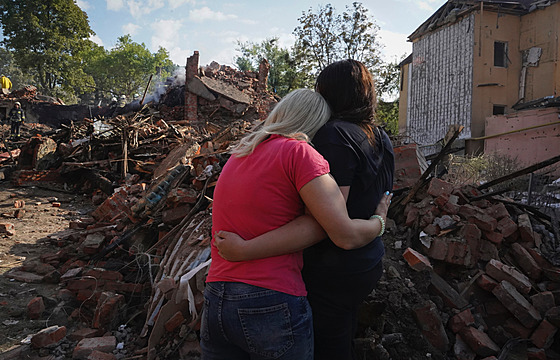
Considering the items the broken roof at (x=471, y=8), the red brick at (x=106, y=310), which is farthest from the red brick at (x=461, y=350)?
the broken roof at (x=471, y=8)

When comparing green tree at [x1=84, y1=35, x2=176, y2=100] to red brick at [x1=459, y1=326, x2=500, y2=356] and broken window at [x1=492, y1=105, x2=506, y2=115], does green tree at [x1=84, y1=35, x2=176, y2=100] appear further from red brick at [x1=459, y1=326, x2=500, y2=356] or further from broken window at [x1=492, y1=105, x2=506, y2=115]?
red brick at [x1=459, y1=326, x2=500, y2=356]

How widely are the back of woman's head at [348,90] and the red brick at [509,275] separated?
220cm

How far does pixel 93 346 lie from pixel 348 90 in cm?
300

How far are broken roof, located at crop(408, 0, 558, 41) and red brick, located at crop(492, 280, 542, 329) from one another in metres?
13.7

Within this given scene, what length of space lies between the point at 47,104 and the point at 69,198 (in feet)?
48.8

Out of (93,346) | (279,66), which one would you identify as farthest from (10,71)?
(93,346)

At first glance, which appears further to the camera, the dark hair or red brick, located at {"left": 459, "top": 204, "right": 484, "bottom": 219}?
red brick, located at {"left": 459, "top": 204, "right": 484, "bottom": 219}

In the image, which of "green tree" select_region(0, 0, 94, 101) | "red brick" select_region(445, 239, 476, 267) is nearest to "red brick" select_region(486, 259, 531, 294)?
"red brick" select_region(445, 239, 476, 267)

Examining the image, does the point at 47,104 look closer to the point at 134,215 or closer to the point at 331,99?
the point at 134,215

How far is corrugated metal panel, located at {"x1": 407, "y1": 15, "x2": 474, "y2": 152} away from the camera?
13.9 m

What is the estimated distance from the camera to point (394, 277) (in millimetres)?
2904

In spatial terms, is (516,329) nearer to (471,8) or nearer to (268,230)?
(268,230)

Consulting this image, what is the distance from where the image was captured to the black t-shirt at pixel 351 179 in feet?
4.50

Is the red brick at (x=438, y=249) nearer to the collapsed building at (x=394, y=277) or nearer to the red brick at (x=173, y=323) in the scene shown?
the collapsed building at (x=394, y=277)
